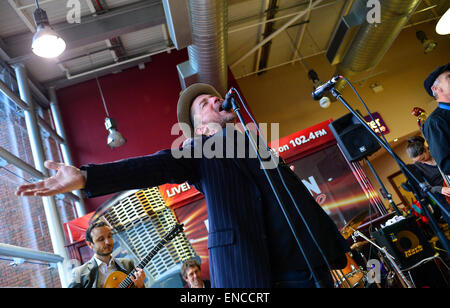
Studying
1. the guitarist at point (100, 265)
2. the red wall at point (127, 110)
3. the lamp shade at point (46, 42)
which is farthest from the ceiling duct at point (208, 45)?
the guitarist at point (100, 265)

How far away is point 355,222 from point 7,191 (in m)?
3.70

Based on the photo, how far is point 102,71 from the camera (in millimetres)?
6301

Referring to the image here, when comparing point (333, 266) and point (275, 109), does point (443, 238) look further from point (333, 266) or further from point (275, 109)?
point (275, 109)

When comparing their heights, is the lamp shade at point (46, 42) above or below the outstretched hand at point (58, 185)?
above

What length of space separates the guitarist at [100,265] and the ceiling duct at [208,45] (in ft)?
8.13

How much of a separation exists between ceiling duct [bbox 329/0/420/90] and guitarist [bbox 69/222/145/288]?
14.8 ft

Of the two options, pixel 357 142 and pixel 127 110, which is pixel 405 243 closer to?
pixel 357 142

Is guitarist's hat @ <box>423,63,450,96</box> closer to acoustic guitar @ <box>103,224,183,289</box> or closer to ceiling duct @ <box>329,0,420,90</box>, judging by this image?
acoustic guitar @ <box>103,224,183,289</box>

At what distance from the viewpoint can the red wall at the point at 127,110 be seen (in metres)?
5.95

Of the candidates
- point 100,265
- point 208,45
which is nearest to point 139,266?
point 100,265

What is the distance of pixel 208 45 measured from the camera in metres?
4.41

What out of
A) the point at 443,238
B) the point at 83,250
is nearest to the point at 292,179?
the point at 443,238

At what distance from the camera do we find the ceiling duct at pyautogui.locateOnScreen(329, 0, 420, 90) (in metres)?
4.72

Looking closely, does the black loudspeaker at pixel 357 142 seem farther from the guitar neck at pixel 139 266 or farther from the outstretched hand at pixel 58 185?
the outstretched hand at pixel 58 185
